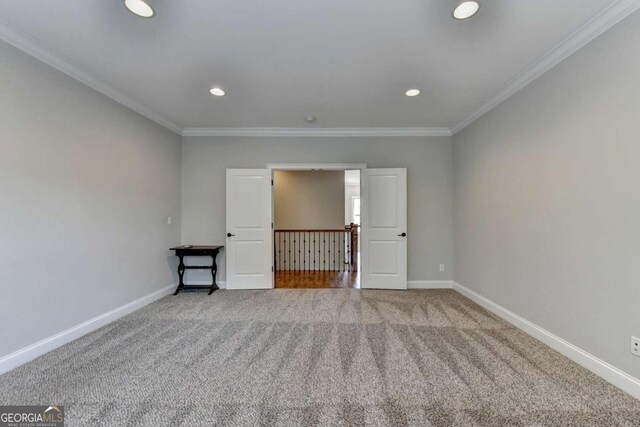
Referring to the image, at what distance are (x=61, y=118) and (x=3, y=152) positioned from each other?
630mm

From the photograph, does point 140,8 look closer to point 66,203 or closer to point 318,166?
point 66,203

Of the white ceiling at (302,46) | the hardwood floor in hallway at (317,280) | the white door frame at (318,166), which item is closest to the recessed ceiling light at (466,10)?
the white ceiling at (302,46)

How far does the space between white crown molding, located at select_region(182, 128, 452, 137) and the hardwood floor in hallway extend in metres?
2.63

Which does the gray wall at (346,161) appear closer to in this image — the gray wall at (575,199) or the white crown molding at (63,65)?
the gray wall at (575,199)

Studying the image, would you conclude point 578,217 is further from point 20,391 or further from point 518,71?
point 20,391

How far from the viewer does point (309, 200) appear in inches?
304

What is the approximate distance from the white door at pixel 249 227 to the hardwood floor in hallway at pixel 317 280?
0.57m

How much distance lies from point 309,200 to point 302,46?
5.54 metres

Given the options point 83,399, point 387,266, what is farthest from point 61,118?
point 387,266

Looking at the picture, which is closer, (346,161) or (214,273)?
(214,273)

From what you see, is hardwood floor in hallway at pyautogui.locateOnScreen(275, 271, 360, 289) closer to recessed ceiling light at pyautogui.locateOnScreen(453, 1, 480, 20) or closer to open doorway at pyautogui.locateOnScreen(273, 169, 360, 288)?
open doorway at pyautogui.locateOnScreen(273, 169, 360, 288)

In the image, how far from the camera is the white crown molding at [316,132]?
4.47 meters

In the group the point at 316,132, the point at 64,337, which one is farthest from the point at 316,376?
the point at 316,132

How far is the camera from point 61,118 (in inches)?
102
